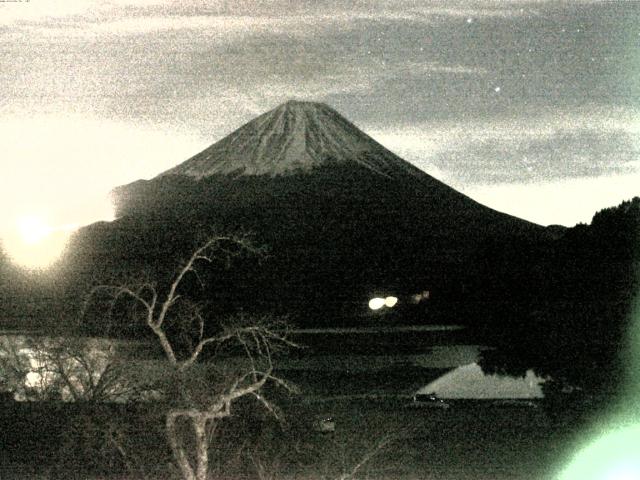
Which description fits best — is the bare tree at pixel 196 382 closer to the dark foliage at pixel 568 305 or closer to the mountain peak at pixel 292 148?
the dark foliage at pixel 568 305

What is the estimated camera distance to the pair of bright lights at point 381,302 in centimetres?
7262

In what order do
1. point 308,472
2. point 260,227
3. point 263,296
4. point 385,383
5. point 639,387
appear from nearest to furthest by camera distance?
point 308,472 < point 639,387 < point 385,383 < point 263,296 < point 260,227

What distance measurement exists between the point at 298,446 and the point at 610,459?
5.58 meters

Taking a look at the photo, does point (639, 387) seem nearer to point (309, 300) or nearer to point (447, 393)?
point (447, 393)

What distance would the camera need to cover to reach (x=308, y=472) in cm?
1802

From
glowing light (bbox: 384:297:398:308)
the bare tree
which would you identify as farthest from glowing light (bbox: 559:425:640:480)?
glowing light (bbox: 384:297:398:308)

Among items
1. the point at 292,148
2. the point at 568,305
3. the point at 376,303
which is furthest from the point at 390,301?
the point at 292,148

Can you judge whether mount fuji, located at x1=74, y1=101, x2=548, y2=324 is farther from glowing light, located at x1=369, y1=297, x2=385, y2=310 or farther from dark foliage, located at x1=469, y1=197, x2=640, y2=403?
dark foliage, located at x1=469, y1=197, x2=640, y2=403

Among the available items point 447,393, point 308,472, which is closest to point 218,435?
point 308,472

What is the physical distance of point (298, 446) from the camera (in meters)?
19.5

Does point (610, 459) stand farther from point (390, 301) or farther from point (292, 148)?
point (292, 148)

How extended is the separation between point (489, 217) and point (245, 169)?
3889 cm

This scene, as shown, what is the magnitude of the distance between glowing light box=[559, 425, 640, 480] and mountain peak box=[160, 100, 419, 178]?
139842 millimetres

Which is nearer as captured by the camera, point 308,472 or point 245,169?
point 308,472
